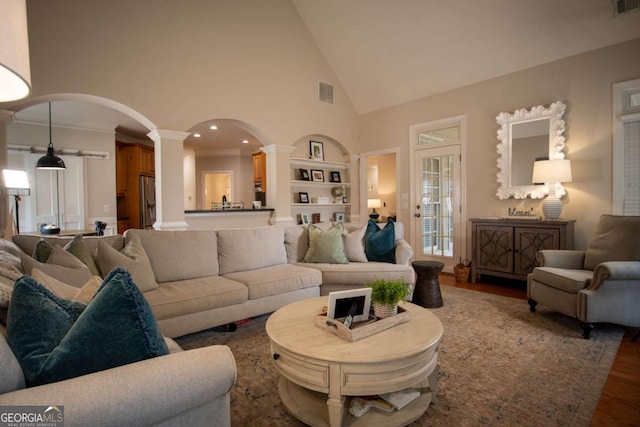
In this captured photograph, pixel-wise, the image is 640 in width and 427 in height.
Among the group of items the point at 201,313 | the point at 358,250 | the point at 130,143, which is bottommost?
the point at 201,313

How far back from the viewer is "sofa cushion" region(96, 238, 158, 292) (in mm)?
2471

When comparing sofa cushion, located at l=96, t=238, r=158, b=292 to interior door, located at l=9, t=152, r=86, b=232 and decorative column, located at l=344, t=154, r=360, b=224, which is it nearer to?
interior door, located at l=9, t=152, r=86, b=232

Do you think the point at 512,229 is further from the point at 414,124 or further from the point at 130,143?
the point at 130,143

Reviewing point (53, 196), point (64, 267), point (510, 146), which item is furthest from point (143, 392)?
point (53, 196)

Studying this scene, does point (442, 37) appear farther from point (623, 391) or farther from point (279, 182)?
point (623, 391)

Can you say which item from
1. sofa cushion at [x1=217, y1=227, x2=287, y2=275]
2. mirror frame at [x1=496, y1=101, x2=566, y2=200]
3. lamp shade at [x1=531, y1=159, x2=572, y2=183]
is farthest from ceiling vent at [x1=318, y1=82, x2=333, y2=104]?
lamp shade at [x1=531, y1=159, x2=572, y2=183]

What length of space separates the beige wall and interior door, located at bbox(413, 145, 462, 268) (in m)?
0.26

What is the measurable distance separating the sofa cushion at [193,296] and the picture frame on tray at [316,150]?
11.9 feet

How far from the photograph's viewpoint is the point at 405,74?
539 centimetres

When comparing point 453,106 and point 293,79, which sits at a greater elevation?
point 293,79

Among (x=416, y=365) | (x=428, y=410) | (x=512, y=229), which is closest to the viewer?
(x=416, y=365)

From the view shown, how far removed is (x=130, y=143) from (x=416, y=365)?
7421 millimetres

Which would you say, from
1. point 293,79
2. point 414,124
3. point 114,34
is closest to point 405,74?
point 414,124

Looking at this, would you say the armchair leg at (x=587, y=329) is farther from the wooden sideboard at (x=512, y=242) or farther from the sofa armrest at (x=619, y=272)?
the wooden sideboard at (x=512, y=242)
